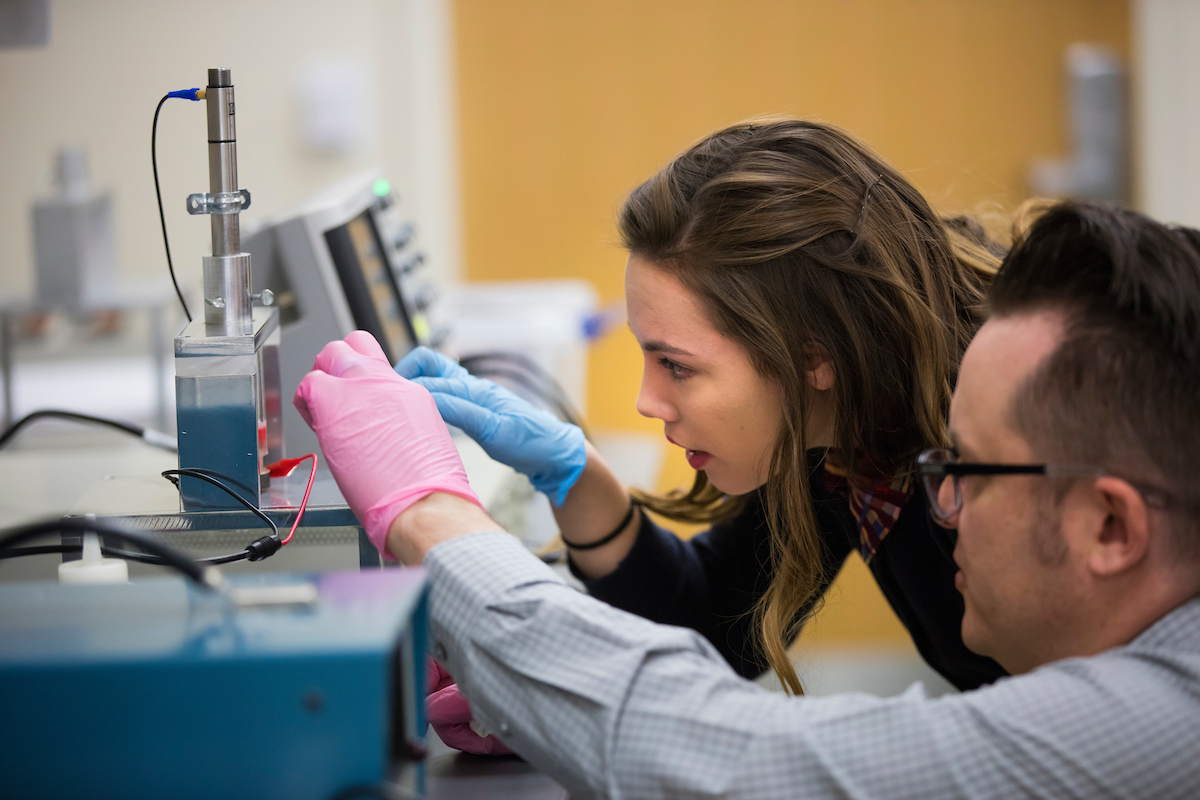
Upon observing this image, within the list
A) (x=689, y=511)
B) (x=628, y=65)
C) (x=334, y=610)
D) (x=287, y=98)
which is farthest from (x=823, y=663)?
(x=334, y=610)

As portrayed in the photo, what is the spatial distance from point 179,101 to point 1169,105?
2.82 metres

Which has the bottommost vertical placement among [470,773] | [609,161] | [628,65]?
[470,773]

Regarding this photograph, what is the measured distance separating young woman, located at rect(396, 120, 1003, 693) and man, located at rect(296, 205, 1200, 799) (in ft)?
0.89

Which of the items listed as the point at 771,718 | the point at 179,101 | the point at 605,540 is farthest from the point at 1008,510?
the point at 179,101

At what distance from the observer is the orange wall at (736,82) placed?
3213 mm

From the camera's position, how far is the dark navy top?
112cm

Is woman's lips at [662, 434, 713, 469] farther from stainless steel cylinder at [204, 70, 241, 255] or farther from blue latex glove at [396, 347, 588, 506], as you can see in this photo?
stainless steel cylinder at [204, 70, 241, 255]

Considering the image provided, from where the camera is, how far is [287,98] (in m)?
2.84

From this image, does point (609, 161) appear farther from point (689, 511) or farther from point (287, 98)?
point (689, 511)

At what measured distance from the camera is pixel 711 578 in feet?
4.20

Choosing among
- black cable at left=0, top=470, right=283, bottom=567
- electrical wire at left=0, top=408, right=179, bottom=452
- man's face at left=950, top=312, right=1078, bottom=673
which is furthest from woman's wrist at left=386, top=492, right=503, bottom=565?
electrical wire at left=0, top=408, right=179, bottom=452

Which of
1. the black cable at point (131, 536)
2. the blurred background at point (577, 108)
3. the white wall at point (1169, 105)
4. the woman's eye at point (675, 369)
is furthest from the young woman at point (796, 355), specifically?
the white wall at point (1169, 105)

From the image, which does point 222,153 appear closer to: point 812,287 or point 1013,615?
point 812,287

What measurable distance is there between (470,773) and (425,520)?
0.22 m
